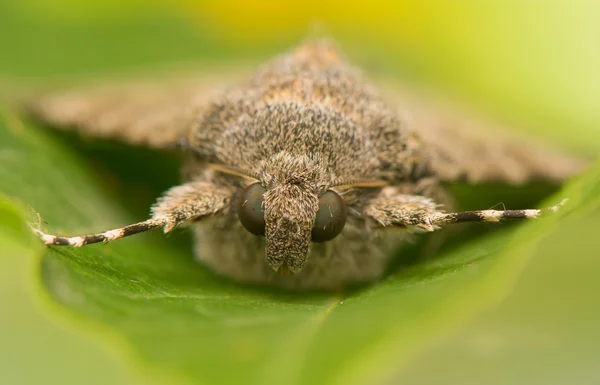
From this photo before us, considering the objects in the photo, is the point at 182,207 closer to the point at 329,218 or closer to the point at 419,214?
the point at 329,218

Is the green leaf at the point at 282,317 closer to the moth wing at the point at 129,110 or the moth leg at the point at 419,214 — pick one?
the moth leg at the point at 419,214

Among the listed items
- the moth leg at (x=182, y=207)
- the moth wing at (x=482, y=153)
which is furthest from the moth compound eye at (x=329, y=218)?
the moth wing at (x=482, y=153)

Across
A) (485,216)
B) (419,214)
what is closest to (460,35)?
(419,214)

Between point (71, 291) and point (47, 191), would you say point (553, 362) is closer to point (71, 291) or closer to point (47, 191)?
point (71, 291)

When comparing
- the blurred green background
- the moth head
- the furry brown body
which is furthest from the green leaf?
the furry brown body

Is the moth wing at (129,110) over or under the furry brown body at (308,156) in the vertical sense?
over

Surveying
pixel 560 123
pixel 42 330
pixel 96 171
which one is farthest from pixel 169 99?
pixel 560 123
